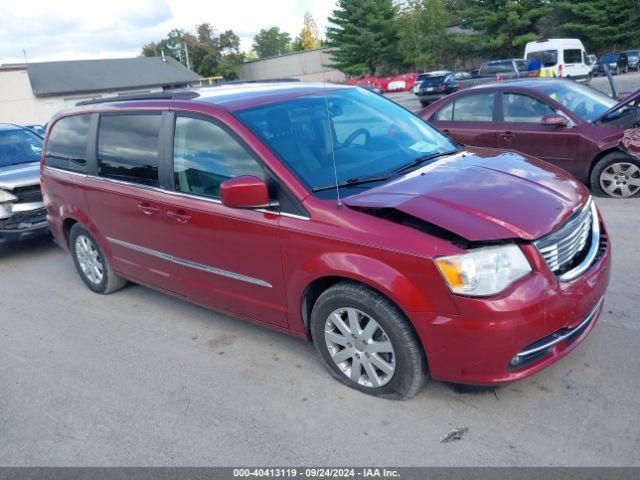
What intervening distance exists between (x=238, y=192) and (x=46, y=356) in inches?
89.9

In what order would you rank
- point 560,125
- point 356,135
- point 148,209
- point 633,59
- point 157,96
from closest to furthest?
point 356,135 → point 148,209 → point 157,96 → point 560,125 → point 633,59

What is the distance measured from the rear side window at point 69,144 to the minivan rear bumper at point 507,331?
12.1 ft

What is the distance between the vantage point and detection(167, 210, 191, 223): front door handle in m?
3.96

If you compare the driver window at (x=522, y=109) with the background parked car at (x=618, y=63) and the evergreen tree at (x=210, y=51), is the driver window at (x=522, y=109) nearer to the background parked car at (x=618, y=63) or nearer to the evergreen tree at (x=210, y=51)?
Result: the background parked car at (x=618, y=63)

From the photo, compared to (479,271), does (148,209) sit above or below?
above

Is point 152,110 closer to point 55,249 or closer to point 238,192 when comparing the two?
point 238,192

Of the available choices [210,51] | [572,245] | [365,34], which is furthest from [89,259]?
[210,51]

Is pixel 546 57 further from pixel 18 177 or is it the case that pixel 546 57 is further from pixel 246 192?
pixel 246 192

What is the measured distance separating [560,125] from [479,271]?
5240 mm

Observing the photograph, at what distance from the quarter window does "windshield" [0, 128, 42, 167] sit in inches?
205

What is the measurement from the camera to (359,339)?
324 centimetres

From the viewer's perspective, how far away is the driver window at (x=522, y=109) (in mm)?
7406

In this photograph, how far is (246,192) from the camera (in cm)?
330

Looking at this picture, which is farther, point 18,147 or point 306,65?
point 306,65
